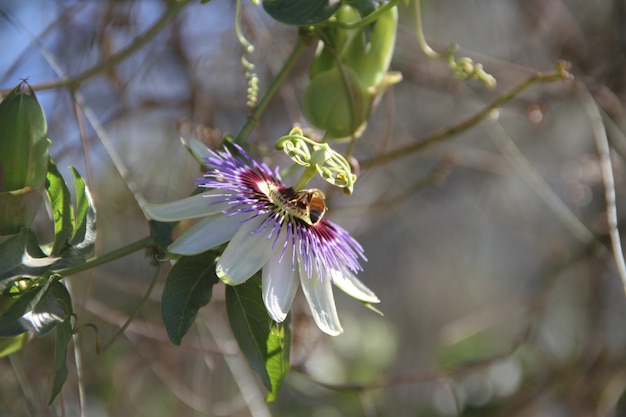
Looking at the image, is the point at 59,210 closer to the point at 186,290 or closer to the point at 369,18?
the point at 186,290

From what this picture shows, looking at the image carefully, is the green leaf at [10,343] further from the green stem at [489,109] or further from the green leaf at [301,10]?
the green stem at [489,109]

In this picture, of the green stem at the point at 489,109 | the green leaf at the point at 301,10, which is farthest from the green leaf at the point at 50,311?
the green stem at the point at 489,109

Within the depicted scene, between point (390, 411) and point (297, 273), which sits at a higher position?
point (297, 273)

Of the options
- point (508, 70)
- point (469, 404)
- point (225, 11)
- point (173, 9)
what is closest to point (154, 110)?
point (225, 11)

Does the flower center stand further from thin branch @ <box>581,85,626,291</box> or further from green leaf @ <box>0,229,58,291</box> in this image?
thin branch @ <box>581,85,626,291</box>

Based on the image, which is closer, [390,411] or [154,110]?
[154,110]

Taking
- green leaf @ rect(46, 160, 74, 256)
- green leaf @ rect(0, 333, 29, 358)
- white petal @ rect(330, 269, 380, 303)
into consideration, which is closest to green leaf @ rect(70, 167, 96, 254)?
green leaf @ rect(46, 160, 74, 256)

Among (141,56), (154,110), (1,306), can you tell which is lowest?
(154,110)

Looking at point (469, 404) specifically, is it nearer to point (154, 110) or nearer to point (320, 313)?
point (154, 110)
